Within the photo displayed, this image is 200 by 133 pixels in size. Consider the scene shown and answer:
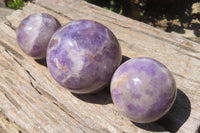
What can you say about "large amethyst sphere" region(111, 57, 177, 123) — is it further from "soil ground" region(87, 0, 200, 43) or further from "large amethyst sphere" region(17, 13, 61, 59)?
"soil ground" region(87, 0, 200, 43)

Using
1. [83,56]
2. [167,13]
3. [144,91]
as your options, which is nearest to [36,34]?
[83,56]

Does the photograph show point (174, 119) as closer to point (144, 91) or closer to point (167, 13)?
point (144, 91)

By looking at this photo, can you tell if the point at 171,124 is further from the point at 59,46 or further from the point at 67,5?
the point at 67,5

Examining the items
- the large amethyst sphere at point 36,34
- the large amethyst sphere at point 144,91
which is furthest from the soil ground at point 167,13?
the large amethyst sphere at point 144,91

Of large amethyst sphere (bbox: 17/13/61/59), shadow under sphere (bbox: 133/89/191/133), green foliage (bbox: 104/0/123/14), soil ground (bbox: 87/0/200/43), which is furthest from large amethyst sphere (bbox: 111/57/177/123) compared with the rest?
soil ground (bbox: 87/0/200/43)

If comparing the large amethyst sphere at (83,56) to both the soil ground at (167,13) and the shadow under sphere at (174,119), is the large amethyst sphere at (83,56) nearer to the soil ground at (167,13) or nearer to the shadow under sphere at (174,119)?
the shadow under sphere at (174,119)
